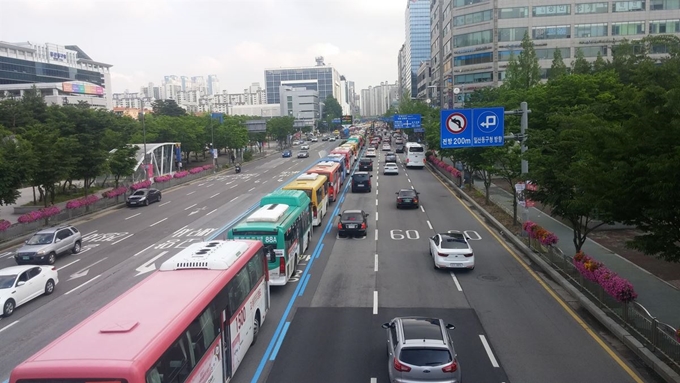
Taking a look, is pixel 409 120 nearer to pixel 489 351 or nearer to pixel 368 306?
pixel 368 306

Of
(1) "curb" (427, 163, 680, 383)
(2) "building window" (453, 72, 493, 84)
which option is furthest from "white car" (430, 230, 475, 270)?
(2) "building window" (453, 72, 493, 84)

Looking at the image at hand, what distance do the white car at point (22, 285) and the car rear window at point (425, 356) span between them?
14.5 meters

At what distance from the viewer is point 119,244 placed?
96.8ft

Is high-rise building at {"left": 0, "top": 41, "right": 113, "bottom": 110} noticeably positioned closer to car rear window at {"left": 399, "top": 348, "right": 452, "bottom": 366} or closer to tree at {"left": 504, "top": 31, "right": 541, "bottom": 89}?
tree at {"left": 504, "top": 31, "right": 541, "bottom": 89}

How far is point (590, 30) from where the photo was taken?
79812mm

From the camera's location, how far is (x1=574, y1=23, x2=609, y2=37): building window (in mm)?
79375

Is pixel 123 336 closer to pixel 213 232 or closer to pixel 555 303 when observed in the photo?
pixel 555 303

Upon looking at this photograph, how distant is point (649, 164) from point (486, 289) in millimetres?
9495

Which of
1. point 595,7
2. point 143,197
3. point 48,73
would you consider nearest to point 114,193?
point 143,197

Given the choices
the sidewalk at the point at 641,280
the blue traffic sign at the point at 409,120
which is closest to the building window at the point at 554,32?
the blue traffic sign at the point at 409,120

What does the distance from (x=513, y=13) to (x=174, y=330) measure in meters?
83.6

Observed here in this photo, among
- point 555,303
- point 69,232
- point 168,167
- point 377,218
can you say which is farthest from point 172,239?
point 168,167

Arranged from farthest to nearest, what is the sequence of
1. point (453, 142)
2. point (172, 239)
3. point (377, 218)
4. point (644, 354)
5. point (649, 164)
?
point (377, 218) → point (172, 239) → point (453, 142) → point (644, 354) → point (649, 164)

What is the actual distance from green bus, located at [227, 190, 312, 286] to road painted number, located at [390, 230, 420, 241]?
7.04 meters
